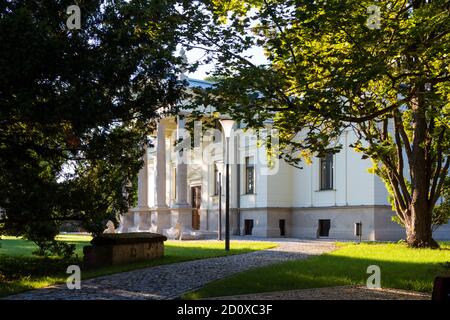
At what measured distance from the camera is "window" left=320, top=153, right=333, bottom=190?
3312 centimetres

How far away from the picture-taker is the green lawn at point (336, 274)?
35.3 feet

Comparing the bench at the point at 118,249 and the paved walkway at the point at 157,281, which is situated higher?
the bench at the point at 118,249

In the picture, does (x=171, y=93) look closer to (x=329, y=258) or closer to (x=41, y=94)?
(x=41, y=94)

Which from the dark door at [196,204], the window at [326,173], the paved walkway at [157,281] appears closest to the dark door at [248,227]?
the dark door at [196,204]

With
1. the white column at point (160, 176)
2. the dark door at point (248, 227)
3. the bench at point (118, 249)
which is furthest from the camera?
the white column at point (160, 176)

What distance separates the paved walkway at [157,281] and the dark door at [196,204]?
83.6 ft

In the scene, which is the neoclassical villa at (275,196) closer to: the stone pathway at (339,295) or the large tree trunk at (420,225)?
the large tree trunk at (420,225)

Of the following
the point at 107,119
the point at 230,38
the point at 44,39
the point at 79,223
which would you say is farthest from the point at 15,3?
the point at 79,223

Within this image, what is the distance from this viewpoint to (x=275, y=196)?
3572 cm

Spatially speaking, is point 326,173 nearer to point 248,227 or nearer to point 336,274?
point 248,227

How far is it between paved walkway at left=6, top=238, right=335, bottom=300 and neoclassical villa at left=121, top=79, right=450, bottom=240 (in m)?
14.0

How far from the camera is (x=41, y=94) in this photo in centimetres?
1105

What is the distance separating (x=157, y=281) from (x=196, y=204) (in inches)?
1245
